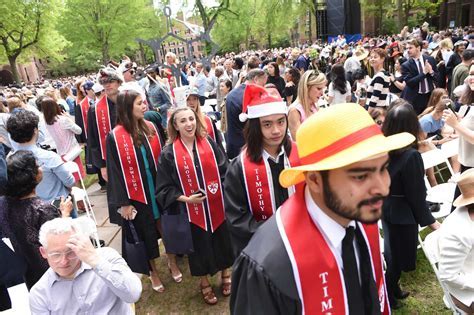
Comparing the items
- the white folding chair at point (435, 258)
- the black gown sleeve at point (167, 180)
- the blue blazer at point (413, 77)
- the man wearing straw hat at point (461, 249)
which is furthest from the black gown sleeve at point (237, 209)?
the blue blazer at point (413, 77)

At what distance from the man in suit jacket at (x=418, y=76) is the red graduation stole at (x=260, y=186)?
488 centimetres

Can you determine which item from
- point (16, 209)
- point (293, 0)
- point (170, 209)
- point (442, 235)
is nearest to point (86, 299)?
point (16, 209)

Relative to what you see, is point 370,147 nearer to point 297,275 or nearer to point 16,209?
point 297,275

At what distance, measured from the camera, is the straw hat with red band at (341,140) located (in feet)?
3.66

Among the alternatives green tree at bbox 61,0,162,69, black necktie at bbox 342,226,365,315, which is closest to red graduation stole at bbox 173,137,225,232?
black necktie at bbox 342,226,365,315

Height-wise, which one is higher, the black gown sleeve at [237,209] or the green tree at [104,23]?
the green tree at [104,23]

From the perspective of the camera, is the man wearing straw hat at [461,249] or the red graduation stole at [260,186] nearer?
the man wearing straw hat at [461,249]

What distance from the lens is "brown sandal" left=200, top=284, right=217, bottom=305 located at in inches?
129

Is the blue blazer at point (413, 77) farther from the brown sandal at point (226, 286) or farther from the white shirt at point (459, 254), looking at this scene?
the brown sandal at point (226, 286)

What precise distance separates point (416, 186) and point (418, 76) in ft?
14.2

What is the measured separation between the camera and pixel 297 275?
1.24 metres

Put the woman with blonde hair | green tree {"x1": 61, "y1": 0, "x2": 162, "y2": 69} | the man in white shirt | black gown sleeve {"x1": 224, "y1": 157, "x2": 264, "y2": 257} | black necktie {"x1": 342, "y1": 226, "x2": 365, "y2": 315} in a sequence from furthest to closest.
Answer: green tree {"x1": 61, "y1": 0, "x2": 162, "y2": 69} < the woman with blonde hair < black gown sleeve {"x1": 224, "y1": 157, "x2": 264, "y2": 257} < the man in white shirt < black necktie {"x1": 342, "y1": 226, "x2": 365, "y2": 315}

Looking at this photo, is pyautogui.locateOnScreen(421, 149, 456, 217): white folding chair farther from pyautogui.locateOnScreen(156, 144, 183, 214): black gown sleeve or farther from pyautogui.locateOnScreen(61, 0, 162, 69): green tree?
pyautogui.locateOnScreen(61, 0, 162, 69): green tree

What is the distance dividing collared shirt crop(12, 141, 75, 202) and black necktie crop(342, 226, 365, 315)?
2.93 meters
